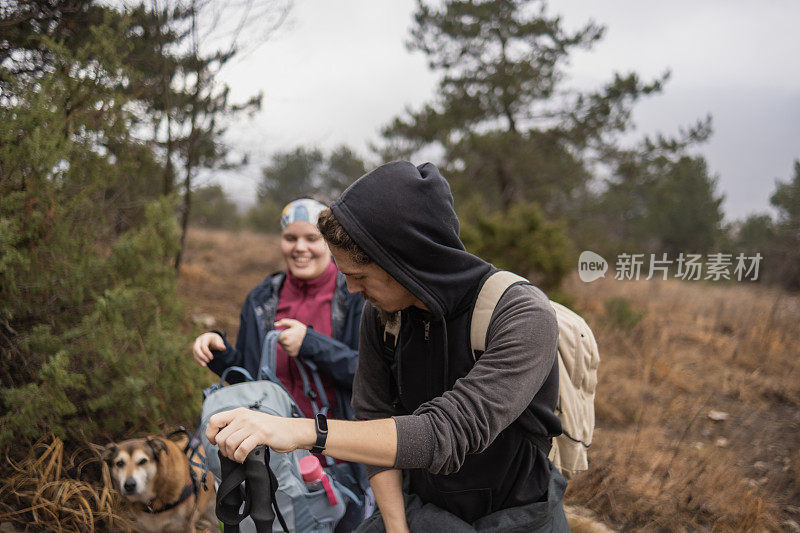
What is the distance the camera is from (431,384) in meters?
1.41

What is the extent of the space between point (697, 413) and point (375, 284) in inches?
156

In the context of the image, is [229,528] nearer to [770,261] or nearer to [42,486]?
[42,486]

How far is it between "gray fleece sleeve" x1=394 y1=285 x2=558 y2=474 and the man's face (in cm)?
25

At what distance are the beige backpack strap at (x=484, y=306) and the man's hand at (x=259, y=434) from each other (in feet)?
1.51

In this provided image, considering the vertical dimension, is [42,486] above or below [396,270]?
below

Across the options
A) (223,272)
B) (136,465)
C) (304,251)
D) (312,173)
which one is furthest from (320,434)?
(312,173)

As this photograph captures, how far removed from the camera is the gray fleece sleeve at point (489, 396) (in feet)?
3.60

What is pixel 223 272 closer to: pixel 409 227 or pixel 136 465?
pixel 136 465

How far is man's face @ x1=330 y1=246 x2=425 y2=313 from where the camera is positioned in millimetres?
1291

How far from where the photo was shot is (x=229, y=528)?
1.30m

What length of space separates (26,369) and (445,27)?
11.2 meters

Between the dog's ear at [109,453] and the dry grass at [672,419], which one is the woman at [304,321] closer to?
the dog's ear at [109,453]

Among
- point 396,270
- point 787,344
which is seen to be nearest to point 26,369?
point 396,270

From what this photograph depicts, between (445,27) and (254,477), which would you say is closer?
(254,477)
